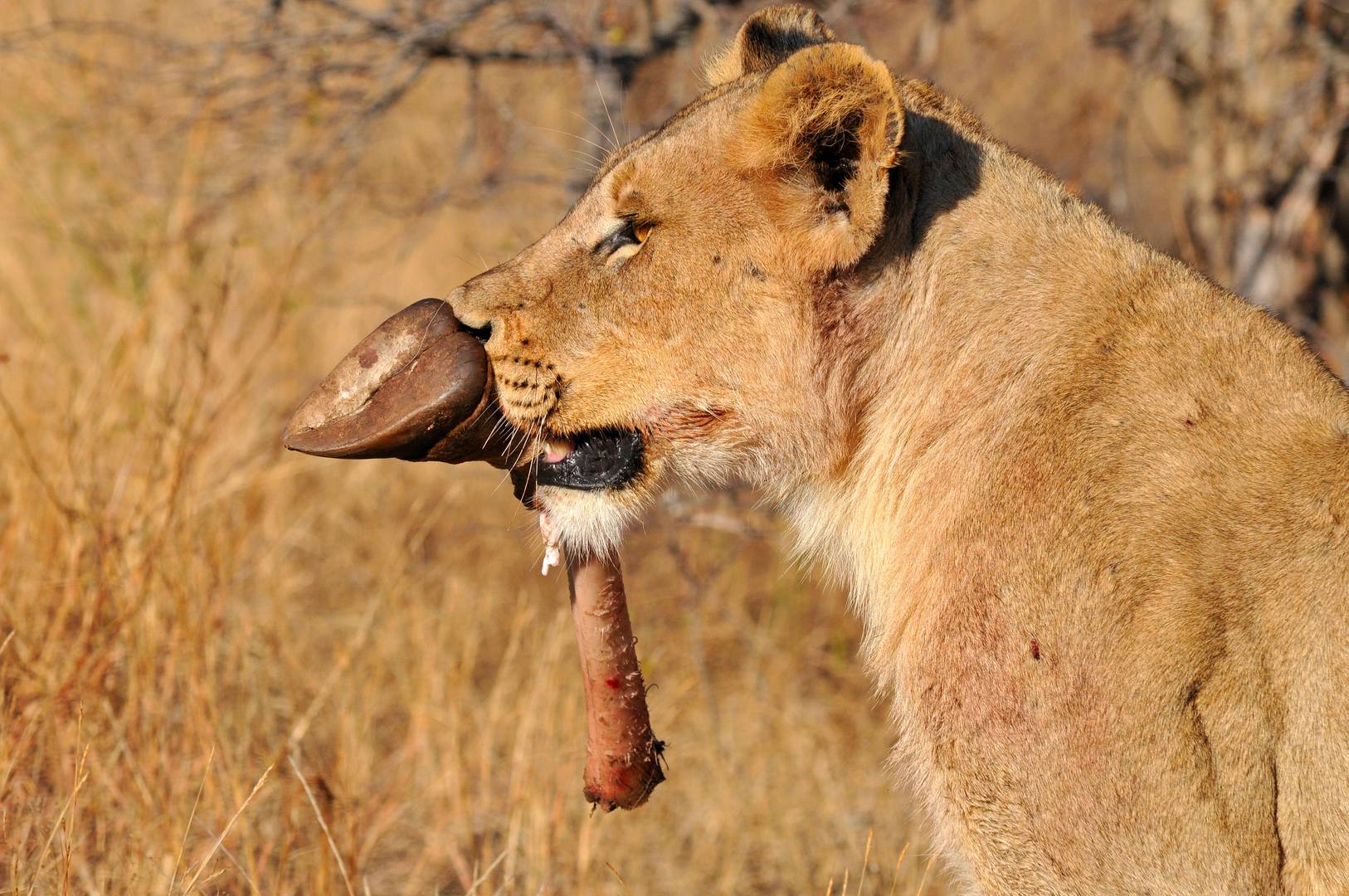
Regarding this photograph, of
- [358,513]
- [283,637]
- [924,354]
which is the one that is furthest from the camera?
[358,513]

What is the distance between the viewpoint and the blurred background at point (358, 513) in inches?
155

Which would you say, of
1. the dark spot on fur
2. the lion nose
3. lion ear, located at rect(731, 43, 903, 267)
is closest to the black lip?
the lion nose

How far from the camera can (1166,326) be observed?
2.80m

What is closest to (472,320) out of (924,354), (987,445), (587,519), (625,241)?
(625,241)

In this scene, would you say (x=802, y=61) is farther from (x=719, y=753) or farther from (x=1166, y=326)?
(x=719, y=753)

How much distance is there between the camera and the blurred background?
3.93 m

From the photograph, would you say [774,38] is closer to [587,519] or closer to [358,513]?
[587,519]

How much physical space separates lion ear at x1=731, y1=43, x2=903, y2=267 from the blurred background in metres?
0.87

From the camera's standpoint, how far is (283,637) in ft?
16.3

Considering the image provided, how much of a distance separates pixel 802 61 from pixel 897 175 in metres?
0.32

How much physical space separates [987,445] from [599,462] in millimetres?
846

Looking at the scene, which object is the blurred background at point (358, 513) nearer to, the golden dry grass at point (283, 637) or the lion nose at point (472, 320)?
the golden dry grass at point (283, 637)

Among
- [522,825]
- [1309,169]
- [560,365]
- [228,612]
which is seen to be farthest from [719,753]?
[1309,169]

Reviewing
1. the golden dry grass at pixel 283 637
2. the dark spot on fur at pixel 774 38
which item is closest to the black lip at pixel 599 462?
the golden dry grass at pixel 283 637
